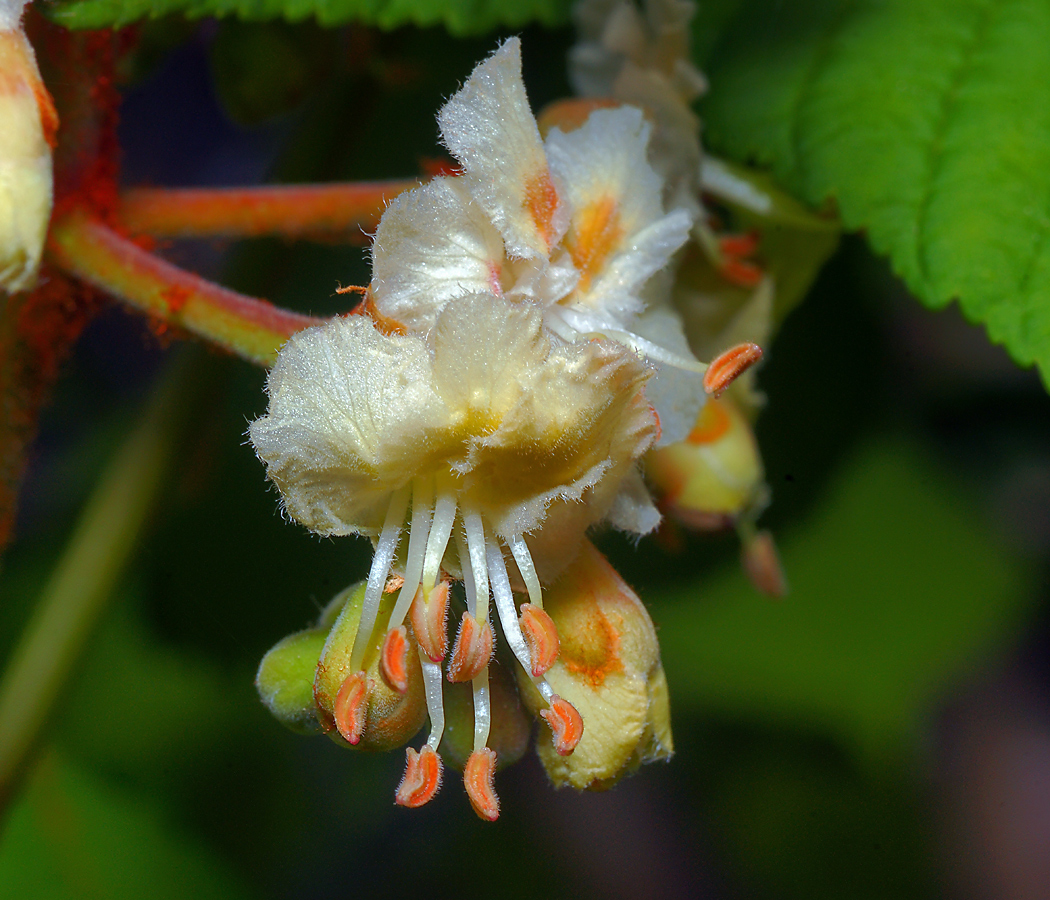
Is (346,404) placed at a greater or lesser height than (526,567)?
greater

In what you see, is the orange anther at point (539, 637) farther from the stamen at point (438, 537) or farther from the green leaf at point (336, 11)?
the green leaf at point (336, 11)

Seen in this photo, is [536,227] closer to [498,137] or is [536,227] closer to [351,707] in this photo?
[498,137]

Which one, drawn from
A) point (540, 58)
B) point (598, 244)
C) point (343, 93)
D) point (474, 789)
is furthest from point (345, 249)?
point (474, 789)

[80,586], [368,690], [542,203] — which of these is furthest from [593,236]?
[80,586]

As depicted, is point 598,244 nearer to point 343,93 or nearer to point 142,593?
point 343,93

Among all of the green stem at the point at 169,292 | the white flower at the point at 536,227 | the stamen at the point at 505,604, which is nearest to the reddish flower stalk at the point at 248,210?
the green stem at the point at 169,292

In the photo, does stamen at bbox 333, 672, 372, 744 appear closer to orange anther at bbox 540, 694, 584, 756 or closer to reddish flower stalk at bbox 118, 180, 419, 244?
orange anther at bbox 540, 694, 584, 756
